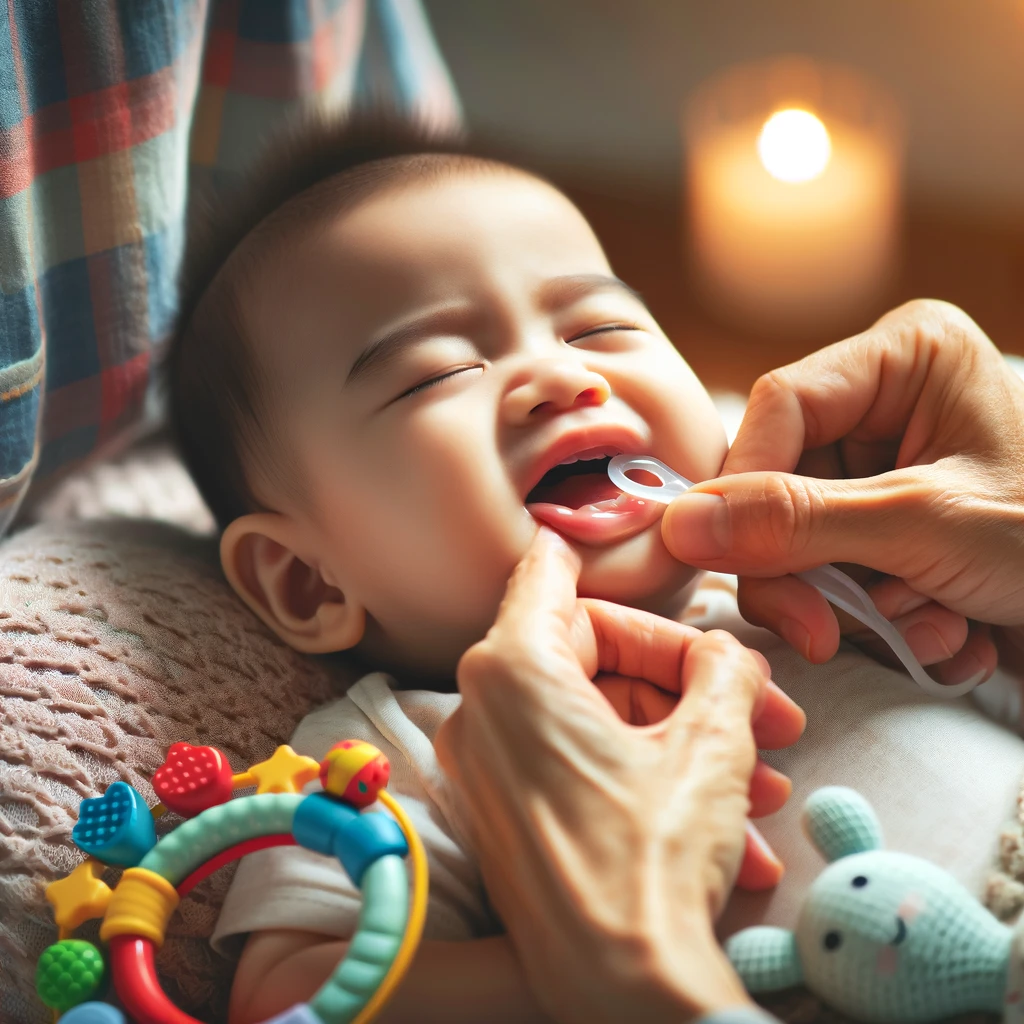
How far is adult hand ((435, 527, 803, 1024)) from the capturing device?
2.01 feet

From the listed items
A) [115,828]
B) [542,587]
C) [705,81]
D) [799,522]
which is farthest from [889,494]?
[705,81]

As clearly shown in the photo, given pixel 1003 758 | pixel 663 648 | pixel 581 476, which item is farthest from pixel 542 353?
pixel 1003 758

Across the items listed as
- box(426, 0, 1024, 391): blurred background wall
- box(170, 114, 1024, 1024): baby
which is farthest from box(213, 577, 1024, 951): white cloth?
box(426, 0, 1024, 391): blurred background wall

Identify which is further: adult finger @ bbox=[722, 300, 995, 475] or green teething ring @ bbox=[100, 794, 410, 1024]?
adult finger @ bbox=[722, 300, 995, 475]

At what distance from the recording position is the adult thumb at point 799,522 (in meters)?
0.90

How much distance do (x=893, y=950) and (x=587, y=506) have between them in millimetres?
458

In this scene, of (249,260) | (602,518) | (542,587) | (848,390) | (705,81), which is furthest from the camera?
(705,81)

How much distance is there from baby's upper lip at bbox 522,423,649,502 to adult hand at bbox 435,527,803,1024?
0.18 metres

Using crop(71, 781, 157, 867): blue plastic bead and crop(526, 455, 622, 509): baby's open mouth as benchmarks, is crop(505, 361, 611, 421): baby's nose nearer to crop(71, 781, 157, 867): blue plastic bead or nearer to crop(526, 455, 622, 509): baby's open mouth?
crop(526, 455, 622, 509): baby's open mouth

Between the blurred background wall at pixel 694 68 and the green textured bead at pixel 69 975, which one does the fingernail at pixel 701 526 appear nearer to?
the green textured bead at pixel 69 975

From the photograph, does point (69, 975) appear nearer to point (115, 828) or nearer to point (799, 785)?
point (115, 828)

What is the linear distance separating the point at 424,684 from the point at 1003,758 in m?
0.59

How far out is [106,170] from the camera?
1.23 m

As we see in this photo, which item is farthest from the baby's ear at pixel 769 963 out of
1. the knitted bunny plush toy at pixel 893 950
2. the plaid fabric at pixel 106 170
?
the plaid fabric at pixel 106 170
